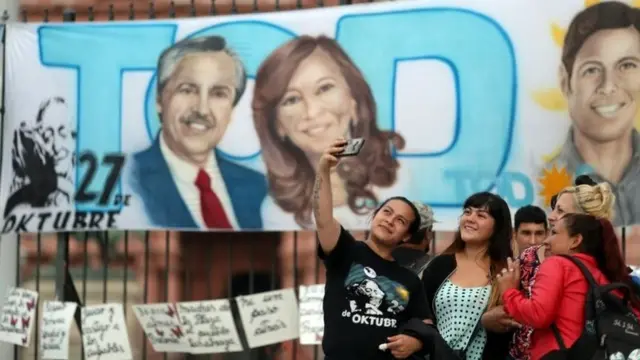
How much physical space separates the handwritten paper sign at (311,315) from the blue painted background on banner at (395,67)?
2.64ft

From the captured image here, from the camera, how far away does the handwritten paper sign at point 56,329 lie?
6.67 m

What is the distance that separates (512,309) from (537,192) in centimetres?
174

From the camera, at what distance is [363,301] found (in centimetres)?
421

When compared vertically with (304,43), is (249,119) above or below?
below

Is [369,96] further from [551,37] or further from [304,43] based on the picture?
[551,37]

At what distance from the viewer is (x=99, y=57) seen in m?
6.66

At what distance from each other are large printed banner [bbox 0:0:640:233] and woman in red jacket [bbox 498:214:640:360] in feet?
4.98

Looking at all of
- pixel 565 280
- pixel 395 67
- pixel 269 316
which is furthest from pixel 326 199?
pixel 269 316

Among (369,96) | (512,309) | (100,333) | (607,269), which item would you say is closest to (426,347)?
(512,309)

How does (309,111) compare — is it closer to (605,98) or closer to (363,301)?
(605,98)

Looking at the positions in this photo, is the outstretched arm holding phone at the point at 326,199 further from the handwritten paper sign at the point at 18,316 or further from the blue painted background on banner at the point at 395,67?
the handwritten paper sign at the point at 18,316

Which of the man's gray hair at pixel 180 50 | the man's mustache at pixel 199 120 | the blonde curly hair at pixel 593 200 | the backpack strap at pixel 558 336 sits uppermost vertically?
the man's gray hair at pixel 180 50

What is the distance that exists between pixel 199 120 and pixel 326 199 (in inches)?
96.5

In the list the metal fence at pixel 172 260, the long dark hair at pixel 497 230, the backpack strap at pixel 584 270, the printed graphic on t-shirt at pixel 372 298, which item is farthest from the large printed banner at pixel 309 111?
the printed graphic on t-shirt at pixel 372 298
